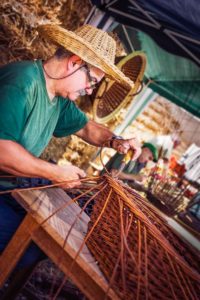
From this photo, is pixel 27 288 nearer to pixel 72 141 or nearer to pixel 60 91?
pixel 60 91

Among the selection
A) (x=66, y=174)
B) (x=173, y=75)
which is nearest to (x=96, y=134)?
(x=66, y=174)

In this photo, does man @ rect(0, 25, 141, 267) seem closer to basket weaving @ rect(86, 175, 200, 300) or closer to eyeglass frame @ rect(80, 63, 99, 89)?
eyeglass frame @ rect(80, 63, 99, 89)

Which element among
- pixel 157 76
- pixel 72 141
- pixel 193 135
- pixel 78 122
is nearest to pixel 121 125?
pixel 157 76

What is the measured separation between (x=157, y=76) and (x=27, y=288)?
6.01 meters

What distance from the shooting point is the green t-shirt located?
155 cm

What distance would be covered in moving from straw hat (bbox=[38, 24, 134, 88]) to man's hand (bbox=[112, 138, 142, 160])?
0.40 metres

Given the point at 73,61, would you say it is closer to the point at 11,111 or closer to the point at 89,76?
the point at 89,76

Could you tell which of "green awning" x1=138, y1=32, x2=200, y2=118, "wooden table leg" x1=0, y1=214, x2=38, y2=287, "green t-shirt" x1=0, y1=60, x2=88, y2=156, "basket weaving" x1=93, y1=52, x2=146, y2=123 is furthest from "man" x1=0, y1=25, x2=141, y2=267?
"green awning" x1=138, y1=32, x2=200, y2=118

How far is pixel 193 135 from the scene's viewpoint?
10898mm

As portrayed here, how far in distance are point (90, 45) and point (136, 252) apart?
1.23 m

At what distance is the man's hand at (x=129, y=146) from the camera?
2.02 meters

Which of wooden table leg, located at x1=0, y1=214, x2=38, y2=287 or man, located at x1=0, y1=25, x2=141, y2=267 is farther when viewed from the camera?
man, located at x1=0, y1=25, x2=141, y2=267

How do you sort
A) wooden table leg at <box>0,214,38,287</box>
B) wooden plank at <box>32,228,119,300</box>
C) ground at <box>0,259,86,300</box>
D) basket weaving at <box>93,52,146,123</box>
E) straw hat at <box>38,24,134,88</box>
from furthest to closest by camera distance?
basket weaving at <box>93,52,146,123</box>
ground at <box>0,259,86,300</box>
straw hat at <box>38,24,134,88</box>
wooden table leg at <box>0,214,38,287</box>
wooden plank at <box>32,228,119,300</box>

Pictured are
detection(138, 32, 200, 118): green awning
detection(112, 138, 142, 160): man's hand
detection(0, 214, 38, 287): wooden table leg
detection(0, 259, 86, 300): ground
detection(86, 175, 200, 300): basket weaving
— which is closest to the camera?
detection(86, 175, 200, 300): basket weaving
